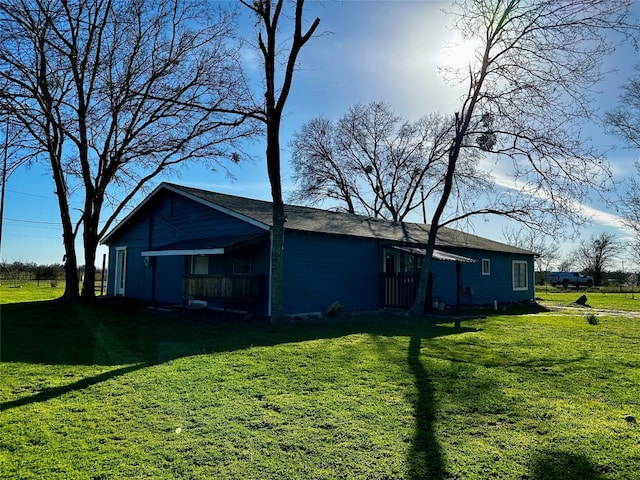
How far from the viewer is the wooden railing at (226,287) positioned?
11609mm

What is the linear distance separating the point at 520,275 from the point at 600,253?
108 feet

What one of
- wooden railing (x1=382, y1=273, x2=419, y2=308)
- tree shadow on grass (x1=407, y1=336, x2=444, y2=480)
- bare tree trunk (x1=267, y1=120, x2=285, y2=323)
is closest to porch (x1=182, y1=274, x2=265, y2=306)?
bare tree trunk (x1=267, y1=120, x2=285, y2=323)

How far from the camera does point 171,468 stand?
2988 mm

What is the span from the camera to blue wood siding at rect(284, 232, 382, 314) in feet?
40.8

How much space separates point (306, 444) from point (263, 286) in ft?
29.8

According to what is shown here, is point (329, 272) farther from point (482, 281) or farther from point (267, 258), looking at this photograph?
point (482, 281)

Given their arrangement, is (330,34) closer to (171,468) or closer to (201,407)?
(201,407)

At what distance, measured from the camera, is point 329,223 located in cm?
1509

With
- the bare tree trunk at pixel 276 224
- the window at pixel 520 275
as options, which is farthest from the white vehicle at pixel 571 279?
the bare tree trunk at pixel 276 224

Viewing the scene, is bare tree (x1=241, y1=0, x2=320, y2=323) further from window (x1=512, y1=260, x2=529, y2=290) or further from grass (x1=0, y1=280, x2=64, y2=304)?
window (x1=512, y1=260, x2=529, y2=290)

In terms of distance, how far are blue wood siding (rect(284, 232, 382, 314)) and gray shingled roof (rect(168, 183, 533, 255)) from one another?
365 millimetres

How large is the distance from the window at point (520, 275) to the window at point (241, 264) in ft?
46.2

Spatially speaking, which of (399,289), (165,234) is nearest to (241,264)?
(165,234)

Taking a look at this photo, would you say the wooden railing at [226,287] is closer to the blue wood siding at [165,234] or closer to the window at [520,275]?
the blue wood siding at [165,234]
